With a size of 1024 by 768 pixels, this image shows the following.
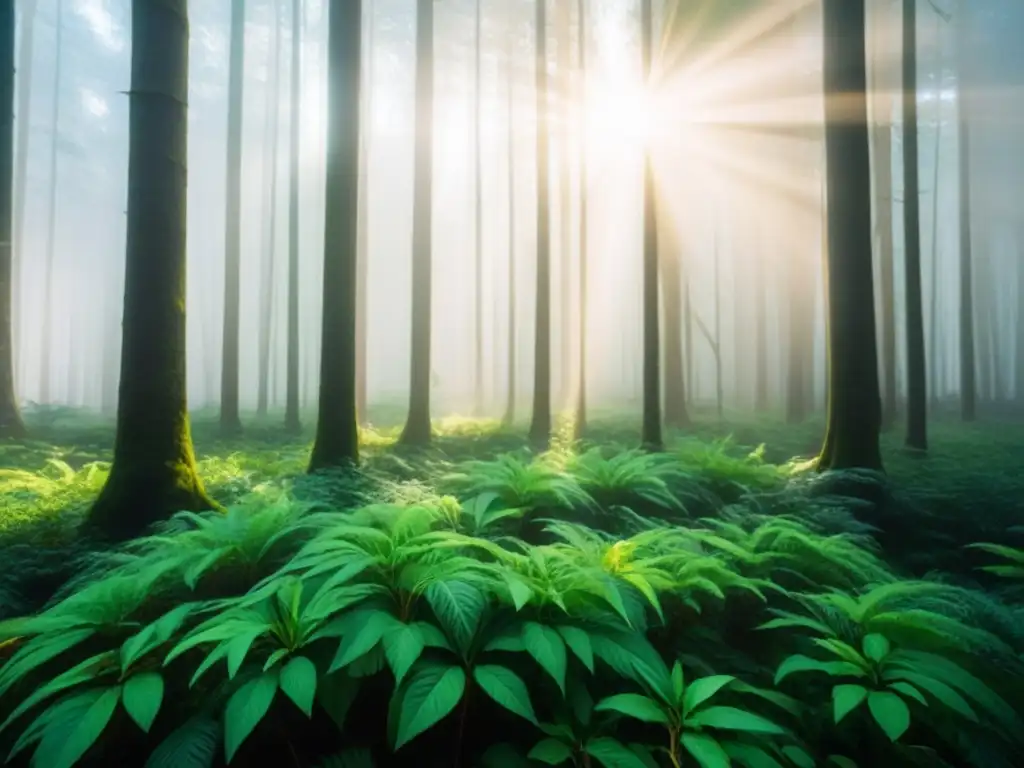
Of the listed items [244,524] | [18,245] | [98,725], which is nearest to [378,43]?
[18,245]

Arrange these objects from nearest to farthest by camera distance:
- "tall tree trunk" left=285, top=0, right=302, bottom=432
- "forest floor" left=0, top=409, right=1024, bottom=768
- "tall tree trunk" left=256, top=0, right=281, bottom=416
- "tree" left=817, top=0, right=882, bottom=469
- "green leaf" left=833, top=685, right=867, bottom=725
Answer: "green leaf" left=833, top=685, right=867, bottom=725 < "forest floor" left=0, top=409, right=1024, bottom=768 < "tree" left=817, top=0, right=882, bottom=469 < "tall tree trunk" left=285, top=0, right=302, bottom=432 < "tall tree trunk" left=256, top=0, right=281, bottom=416

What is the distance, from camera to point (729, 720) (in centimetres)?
220

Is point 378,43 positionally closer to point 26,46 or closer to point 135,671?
point 26,46

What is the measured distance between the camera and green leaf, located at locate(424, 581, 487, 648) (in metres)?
2.44

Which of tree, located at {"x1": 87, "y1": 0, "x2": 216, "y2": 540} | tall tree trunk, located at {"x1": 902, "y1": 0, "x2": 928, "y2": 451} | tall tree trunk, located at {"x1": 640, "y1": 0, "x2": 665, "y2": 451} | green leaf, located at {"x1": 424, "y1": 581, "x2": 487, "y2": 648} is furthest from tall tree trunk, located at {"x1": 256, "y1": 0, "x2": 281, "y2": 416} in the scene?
green leaf, located at {"x1": 424, "y1": 581, "x2": 487, "y2": 648}

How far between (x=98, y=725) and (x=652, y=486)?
17.8ft

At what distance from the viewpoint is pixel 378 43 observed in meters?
25.3

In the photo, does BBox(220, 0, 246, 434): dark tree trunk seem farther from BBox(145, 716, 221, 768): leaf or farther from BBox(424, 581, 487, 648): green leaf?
BBox(424, 581, 487, 648): green leaf

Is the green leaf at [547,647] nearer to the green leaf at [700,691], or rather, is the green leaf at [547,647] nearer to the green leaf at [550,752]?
the green leaf at [550,752]

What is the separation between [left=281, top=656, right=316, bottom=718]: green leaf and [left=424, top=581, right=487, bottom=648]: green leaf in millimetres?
565

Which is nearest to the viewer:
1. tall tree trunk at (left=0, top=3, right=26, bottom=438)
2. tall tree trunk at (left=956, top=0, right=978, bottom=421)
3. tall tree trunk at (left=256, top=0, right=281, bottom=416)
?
tall tree trunk at (left=0, top=3, right=26, bottom=438)

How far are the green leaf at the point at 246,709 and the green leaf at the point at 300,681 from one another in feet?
0.21

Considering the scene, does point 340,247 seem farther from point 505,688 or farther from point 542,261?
point 505,688

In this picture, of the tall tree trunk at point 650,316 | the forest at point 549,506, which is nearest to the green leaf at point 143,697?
the forest at point 549,506
